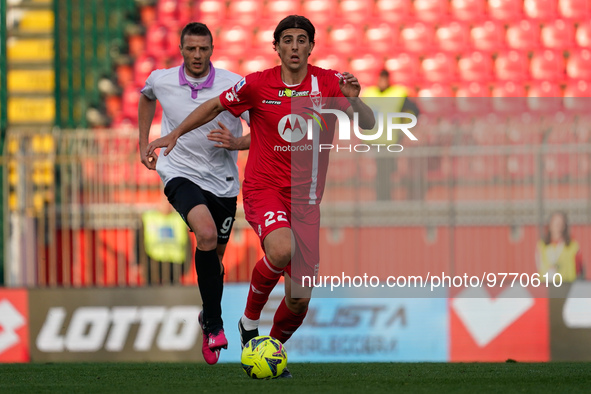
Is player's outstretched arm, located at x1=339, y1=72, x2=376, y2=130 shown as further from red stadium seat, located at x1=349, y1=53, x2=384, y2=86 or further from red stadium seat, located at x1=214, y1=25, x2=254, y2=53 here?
red stadium seat, located at x1=214, y1=25, x2=254, y2=53

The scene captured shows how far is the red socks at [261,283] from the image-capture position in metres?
5.64

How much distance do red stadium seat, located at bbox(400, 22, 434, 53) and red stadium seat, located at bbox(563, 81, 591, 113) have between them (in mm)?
2065

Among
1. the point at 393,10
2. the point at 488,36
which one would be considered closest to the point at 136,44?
the point at 393,10

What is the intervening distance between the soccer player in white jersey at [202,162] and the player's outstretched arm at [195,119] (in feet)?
0.69

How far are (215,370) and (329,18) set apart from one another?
843cm

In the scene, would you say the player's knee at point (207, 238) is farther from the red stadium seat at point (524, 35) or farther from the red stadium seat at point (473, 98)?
the red stadium seat at point (524, 35)

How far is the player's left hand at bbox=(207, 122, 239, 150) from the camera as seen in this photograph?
235 inches

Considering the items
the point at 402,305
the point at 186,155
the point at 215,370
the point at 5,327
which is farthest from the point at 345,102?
the point at 5,327

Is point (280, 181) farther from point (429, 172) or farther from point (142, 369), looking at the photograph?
point (429, 172)

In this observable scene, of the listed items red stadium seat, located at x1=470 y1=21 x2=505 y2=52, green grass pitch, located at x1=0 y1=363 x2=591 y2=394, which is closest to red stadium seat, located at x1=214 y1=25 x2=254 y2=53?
red stadium seat, located at x1=470 y1=21 x2=505 y2=52

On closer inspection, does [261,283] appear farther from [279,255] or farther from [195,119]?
[195,119]

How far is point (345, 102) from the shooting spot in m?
5.64

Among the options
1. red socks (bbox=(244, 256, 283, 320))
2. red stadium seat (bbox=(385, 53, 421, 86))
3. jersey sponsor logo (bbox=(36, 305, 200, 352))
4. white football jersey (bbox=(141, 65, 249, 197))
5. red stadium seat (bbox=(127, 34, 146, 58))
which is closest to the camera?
red socks (bbox=(244, 256, 283, 320))

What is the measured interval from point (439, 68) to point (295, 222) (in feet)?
26.6
